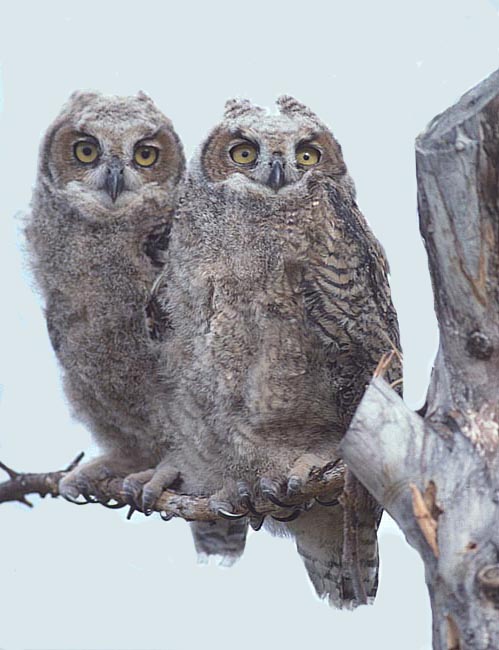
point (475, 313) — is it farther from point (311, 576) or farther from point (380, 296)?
point (311, 576)

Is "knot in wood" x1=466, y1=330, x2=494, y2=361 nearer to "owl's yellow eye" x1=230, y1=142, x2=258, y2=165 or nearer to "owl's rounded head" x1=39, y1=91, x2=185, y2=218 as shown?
"owl's yellow eye" x1=230, y1=142, x2=258, y2=165

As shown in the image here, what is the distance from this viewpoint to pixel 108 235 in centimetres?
300

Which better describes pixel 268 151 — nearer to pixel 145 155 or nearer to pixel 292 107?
pixel 292 107

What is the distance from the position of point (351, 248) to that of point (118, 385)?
2.51 feet

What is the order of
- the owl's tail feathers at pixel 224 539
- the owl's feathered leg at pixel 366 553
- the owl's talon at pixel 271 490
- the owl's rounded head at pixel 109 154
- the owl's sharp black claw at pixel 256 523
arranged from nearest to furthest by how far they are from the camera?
1. the owl's feathered leg at pixel 366 553
2. the owl's talon at pixel 271 490
3. the owl's rounded head at pixel 109 154
4. the owl's sharp black claw at pixel 256 523
5. the owl's tail feathers at pixel 224 539

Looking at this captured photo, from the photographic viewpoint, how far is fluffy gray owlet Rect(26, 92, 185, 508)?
295 cm

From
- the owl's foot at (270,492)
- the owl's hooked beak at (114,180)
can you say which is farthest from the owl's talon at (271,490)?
the owl's hooked beak at (114,180)

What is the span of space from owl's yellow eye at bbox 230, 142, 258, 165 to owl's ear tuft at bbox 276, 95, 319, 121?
0.51 ft

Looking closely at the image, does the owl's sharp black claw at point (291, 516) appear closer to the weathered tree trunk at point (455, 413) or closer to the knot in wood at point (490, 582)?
the weathered tree trunk at point (455, 413)

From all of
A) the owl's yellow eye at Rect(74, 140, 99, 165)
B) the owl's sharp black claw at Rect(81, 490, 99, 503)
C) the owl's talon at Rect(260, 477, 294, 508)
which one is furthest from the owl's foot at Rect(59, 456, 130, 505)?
the owl's yellow eye at Rect(74, 140, 99, 165)

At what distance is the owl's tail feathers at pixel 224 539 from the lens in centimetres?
343

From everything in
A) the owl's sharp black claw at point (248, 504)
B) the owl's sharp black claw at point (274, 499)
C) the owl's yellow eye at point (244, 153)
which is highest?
the owl's yellow eye at point (244, 153)

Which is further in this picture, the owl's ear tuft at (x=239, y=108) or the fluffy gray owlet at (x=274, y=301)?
the owl's ear tuft at (x=239, y=108)

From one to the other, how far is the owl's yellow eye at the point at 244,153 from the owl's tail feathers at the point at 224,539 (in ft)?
3.87
